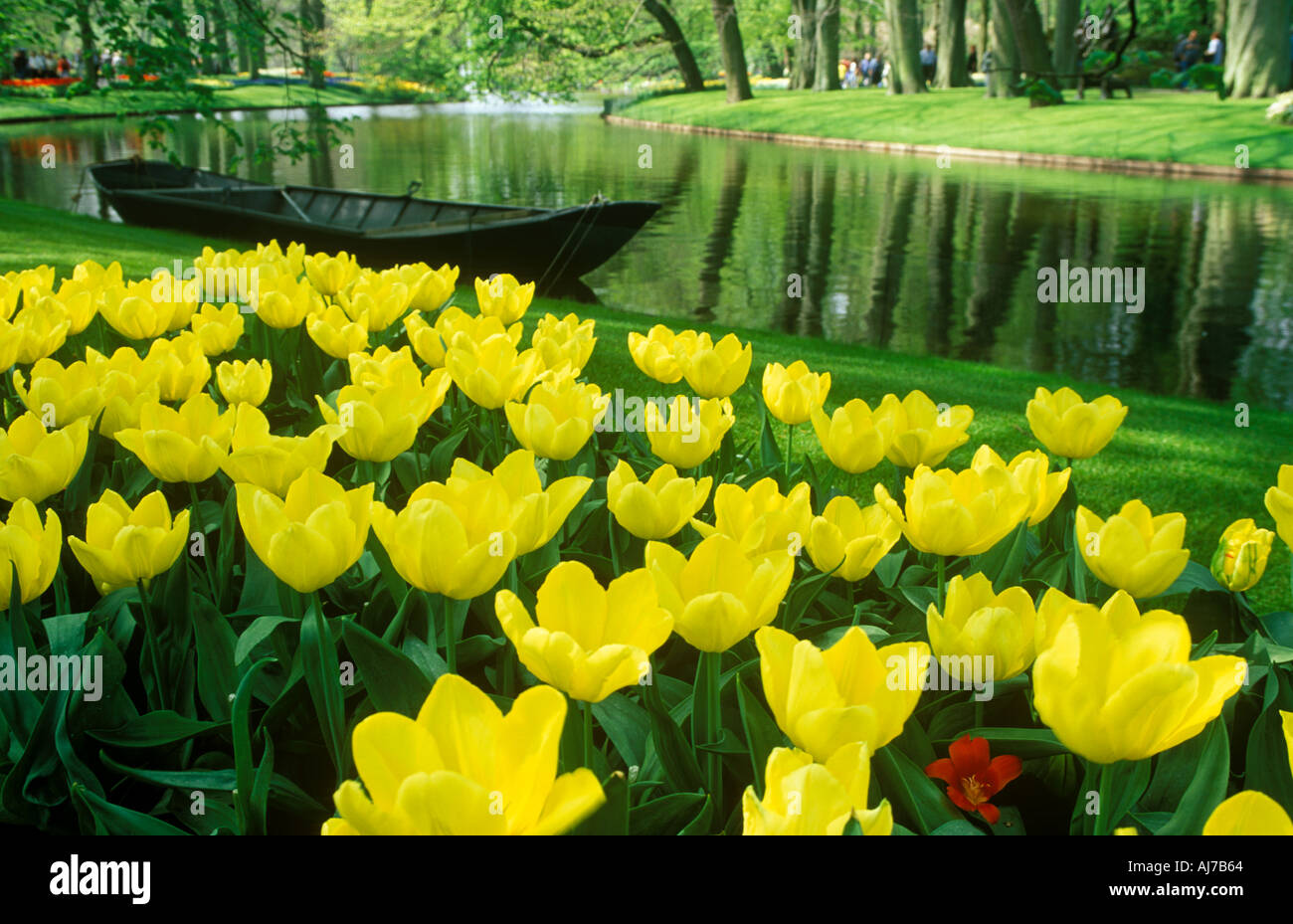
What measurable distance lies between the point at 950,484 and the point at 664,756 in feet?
1.81

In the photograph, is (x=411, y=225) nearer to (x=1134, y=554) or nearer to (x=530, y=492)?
(x=530, y=492)

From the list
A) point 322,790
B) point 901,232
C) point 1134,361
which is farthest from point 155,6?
point 901,232

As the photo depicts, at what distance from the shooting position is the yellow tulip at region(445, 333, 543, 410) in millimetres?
1812

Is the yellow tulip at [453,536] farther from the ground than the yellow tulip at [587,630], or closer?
farther from the ground

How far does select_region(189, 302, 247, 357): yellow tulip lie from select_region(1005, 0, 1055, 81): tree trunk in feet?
85.6

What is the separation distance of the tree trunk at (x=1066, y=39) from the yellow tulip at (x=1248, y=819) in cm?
2940

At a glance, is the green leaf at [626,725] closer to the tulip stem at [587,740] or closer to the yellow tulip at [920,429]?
the tulip stem at [587,740]

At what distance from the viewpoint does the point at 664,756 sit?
42.2 inches

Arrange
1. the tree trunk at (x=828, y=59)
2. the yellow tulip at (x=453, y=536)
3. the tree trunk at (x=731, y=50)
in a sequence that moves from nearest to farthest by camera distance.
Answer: the yellow tulip at (x=453, y=536) < the tree trunk at (x=731, y=50) < the tree trunk at (x=828, y=59)

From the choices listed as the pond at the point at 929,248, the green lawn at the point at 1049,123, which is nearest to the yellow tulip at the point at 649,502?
the pond at the point at 929,248

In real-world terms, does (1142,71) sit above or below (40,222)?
above

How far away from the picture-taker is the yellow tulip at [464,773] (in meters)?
0.73

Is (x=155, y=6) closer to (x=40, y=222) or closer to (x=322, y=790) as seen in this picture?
(x=40, y=222)

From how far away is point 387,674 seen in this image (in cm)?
111
